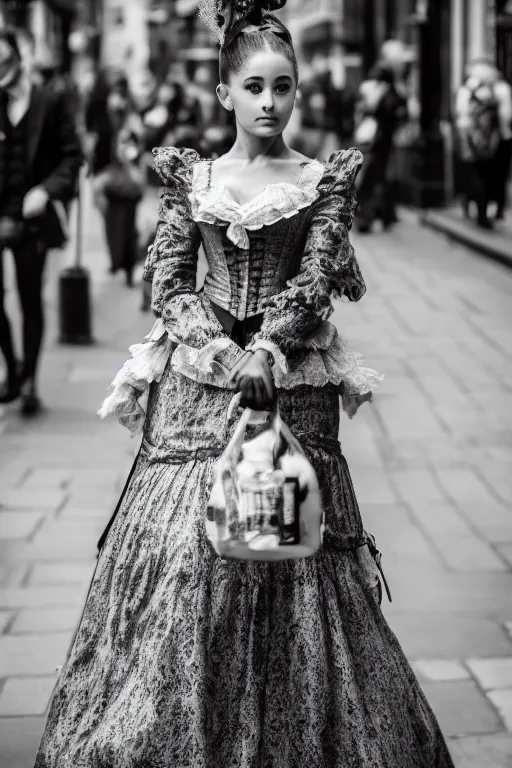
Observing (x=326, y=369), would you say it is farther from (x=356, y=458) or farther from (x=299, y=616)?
(x=356, y=458)

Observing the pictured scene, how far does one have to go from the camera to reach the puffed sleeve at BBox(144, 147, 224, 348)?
2.87 metres

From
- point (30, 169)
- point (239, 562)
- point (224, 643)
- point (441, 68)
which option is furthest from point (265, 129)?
point (441, 68)

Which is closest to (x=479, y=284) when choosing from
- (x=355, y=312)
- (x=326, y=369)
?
(x=355, y=312)

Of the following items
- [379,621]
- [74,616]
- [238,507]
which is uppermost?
[238,507]

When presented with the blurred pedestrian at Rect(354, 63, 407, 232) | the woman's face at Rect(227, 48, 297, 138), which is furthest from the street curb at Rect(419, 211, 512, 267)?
the woman's face at Rect(227, 48, 297, 138)

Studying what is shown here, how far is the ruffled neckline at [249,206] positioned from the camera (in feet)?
9.36

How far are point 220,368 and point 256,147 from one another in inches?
21.7

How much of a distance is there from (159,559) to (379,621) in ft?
1.79

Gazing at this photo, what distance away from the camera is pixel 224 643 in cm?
278

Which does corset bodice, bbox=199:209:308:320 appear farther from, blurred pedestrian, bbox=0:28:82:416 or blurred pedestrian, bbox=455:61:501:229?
blurred pedestrian, bbox=455:61:501:229

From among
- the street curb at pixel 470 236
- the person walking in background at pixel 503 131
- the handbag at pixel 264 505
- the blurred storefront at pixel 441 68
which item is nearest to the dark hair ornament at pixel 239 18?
the handbag at pixel 264 505

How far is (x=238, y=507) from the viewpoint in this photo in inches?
101

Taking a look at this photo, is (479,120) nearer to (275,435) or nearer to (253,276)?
(253,276)

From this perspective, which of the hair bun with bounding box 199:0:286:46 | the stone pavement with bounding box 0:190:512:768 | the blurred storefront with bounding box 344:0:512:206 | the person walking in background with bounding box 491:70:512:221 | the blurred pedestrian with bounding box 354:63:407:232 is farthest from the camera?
the blurred storefront with bounding box 344:0:512:206
